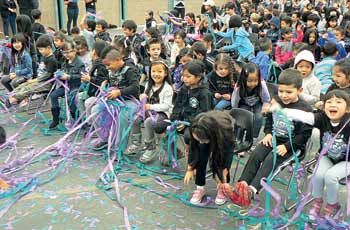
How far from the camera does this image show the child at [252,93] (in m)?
5.12

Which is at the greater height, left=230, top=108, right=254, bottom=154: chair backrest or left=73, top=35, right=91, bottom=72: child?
left=73, top=35, right=91, bottom=72: child

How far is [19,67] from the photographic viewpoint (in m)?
7.45

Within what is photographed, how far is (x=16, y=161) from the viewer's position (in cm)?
519

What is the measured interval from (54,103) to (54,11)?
9.08 metres

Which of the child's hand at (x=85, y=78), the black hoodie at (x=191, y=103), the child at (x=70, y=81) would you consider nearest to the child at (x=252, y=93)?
the black hoodie at (x=191, y=103)

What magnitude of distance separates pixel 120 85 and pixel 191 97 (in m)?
1.05

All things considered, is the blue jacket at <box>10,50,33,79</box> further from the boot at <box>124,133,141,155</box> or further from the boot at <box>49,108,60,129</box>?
the boot at <box>124,133,141,155</box>

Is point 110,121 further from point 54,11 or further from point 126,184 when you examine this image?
point 54,11

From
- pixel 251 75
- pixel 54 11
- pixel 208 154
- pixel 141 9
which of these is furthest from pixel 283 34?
pixel 141 9

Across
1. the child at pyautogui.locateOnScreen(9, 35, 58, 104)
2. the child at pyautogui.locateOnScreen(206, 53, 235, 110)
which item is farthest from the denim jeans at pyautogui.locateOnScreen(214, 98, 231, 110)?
the child at pyautogui.locateOnScreen(9, 35, 58, 104)

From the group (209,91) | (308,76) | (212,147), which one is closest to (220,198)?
(212,147)

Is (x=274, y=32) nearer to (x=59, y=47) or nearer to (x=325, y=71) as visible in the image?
(x=325, y=71)

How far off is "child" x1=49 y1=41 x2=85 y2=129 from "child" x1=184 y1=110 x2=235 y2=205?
107 inches

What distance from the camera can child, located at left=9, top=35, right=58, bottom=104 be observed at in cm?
664
